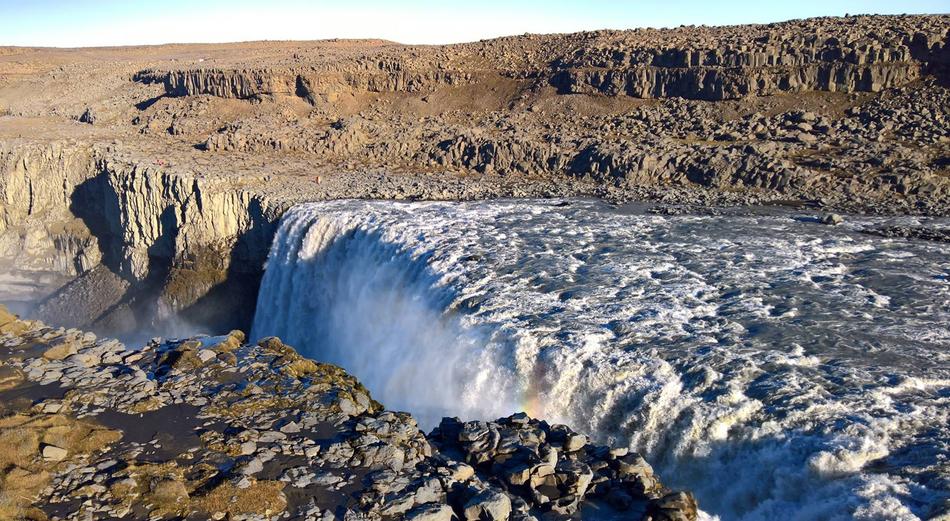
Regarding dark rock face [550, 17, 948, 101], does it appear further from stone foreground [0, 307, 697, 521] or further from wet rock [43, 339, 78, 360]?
wet rock [43, 339, 78, 360]

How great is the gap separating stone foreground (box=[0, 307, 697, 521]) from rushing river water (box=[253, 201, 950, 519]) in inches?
56.6

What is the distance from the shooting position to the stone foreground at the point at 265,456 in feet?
33.8

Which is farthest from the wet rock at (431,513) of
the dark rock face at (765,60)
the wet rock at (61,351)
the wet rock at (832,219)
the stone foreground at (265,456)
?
the dark rock face at (765,60)

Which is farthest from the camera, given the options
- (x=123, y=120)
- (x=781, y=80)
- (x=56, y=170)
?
(x=123, y=120)

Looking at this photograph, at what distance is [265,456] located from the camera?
1152cm

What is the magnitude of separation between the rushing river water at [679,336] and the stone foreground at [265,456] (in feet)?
4.71

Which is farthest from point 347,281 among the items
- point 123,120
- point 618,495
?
point 123,120

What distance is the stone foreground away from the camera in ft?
33.8

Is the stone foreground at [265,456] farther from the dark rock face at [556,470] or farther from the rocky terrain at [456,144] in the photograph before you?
the rocky terrain at [456,144]

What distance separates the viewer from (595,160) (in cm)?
3134

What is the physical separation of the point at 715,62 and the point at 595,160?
940 centimetres

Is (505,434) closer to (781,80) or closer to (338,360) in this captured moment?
(338,360)

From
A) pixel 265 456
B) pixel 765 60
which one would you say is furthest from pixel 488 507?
pixel 765 60

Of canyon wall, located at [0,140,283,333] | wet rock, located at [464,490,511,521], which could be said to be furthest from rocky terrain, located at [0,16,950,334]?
wet rock, located at [464,490,511,521]
